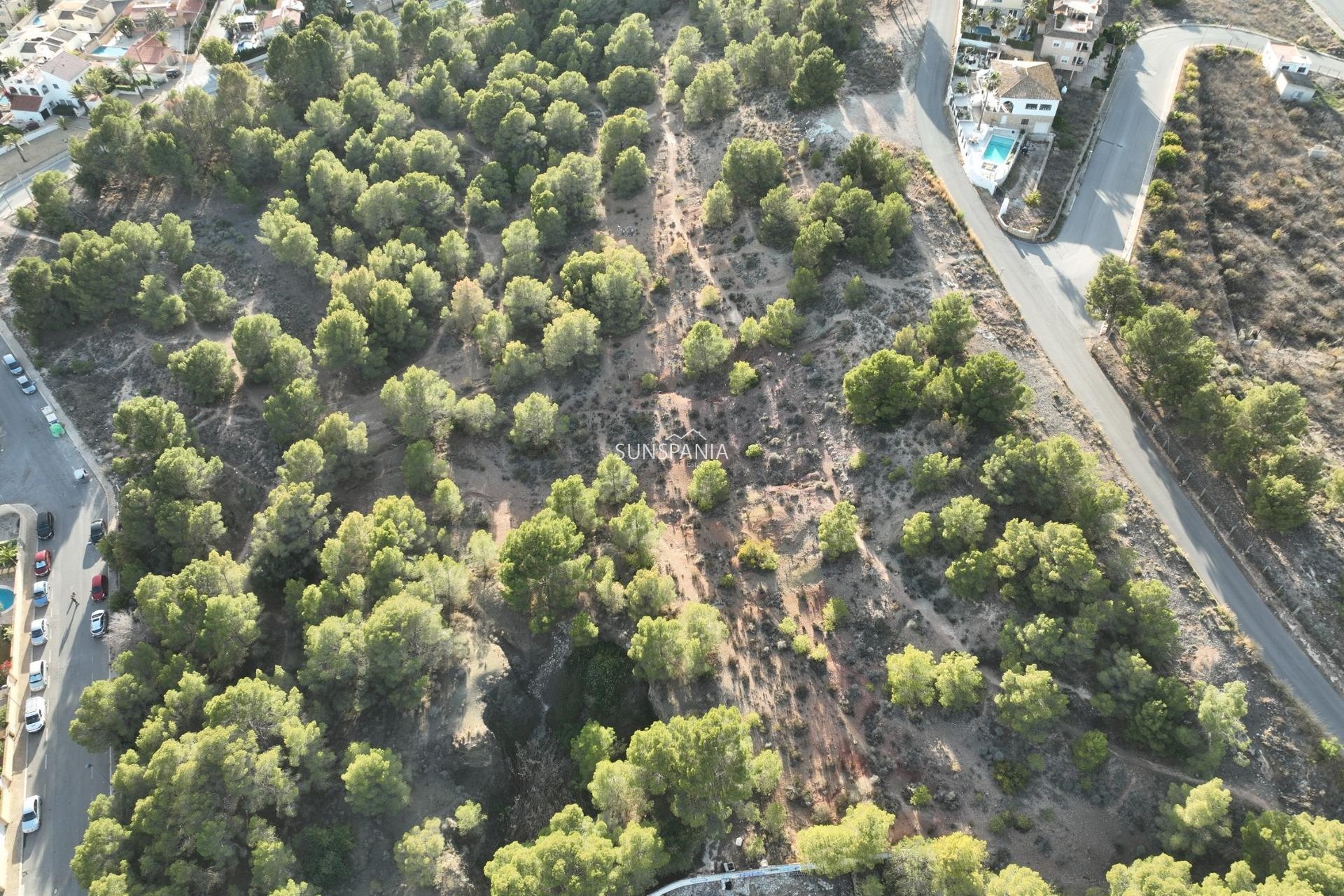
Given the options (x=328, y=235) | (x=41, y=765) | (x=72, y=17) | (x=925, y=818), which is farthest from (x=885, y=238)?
(x=72, y=17)

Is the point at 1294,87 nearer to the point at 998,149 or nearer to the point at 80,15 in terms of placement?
the point at 998,149

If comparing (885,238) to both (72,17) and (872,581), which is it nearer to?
(872,581)

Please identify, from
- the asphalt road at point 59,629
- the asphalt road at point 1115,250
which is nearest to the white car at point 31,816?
the asphalt road at point 59,629

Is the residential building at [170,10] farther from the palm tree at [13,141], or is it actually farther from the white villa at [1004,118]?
the white villa at [1004,118]

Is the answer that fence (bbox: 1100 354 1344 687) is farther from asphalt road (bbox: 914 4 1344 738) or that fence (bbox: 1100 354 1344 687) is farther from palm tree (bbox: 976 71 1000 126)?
palm tree (bbox: 976 71 1000 126)

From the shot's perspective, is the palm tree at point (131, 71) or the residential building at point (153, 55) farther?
the residential building at point (153, 55)

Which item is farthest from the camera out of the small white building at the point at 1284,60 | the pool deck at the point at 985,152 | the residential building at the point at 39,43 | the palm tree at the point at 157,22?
the palm tree at the point at 157,22

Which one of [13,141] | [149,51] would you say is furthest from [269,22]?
[13,141]
